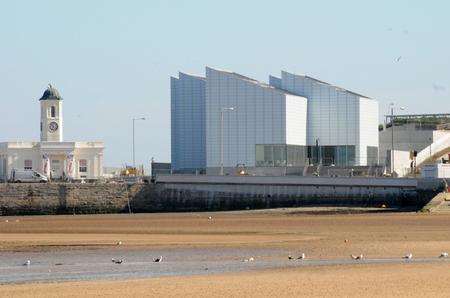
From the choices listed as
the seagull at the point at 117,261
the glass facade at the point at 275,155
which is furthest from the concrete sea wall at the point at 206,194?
the seagull at the point at 117,261

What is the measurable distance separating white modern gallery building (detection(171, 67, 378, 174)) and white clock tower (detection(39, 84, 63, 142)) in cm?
1126

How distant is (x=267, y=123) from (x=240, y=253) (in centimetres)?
5683

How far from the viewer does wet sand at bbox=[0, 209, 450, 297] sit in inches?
1105

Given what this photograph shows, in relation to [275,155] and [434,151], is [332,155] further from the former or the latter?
[434,151]

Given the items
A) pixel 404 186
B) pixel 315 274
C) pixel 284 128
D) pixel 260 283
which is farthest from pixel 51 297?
pixel 284 128

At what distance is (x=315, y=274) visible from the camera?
3086cm

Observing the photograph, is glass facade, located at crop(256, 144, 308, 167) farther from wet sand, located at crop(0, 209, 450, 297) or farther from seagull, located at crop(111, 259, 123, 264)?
seagull, located at crop(111, 259, 123, 264)

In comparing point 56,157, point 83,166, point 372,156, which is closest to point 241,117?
point 372,156

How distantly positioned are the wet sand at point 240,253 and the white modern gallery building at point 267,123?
3210 cm

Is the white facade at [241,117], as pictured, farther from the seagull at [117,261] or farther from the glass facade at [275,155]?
the seagull at [117,261]

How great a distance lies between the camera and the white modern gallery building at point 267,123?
311 ft

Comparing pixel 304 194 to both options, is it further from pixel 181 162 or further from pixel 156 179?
pixel 181 162

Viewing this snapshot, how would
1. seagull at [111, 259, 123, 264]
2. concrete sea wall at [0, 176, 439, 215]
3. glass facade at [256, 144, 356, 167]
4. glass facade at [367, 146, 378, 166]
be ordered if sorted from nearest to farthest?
seagull at [111, 259, 123, 264] < concrete sea wall at [0, 176, 439, 215] < glass facade at [256, 144, 356, 167] < glass facade at [367, 146, 378, 166]

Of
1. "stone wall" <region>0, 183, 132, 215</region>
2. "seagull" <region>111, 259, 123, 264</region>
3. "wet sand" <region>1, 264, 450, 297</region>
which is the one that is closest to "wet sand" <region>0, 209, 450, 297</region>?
"wet sand" <region>1, 264, 450, 297</region>
